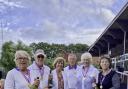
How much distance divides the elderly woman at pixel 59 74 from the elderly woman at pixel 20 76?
243cm

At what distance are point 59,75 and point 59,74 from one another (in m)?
0.02

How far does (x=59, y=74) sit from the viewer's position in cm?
870

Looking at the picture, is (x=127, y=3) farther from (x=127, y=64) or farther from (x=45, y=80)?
(x=45, y=80)

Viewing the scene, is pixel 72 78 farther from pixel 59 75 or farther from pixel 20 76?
pixel 20 76

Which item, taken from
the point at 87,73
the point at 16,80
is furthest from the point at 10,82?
the point at 87,73

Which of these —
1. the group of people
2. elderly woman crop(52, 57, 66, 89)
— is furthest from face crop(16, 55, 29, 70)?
elderly woman crop(52, 57, 66, 89)

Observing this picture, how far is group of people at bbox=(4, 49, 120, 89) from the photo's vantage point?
6.07 meters

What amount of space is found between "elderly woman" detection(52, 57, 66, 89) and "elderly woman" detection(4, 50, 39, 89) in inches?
95.8

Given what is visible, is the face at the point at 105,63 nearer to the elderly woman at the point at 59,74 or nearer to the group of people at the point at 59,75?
the group of people at the point at 59,75

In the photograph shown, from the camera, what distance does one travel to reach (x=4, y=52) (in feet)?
208

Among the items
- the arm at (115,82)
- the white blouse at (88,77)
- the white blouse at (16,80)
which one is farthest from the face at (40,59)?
the white blouse at (16,80)

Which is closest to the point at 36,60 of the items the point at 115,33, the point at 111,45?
the point at 115,33

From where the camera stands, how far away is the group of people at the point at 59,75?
607 centimetres

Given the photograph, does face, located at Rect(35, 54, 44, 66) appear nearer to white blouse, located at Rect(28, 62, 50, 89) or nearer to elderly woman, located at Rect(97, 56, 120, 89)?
white blouse, located at Rect(28, 62, 50, 89)
